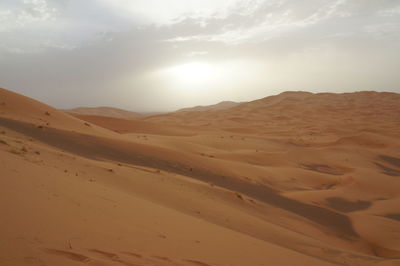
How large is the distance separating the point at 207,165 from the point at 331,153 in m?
9.75

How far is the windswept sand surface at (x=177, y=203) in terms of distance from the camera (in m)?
3.39

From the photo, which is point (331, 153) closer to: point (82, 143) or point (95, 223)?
point (82, 143)

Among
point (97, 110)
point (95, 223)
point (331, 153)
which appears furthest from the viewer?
point (97, 110)

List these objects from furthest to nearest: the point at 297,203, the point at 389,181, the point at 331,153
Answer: the point at 331,153
the point at 389,181
the point at 297,203

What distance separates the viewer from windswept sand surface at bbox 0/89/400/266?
11.1ft

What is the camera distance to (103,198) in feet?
16.3

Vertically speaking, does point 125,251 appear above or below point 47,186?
below

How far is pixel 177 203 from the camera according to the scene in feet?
21.5

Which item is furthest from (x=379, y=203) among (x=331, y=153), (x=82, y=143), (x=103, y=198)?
(x=82, y=143)

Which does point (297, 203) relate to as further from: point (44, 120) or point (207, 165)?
point (44, 120)

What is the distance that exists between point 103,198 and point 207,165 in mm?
6607

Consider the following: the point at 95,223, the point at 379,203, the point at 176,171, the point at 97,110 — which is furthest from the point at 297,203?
the point at 97,110

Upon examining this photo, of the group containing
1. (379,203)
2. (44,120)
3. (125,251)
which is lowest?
(379,203)

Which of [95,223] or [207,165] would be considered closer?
[95,223]
